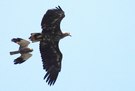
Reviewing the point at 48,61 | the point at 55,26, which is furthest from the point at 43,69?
the point at 55,26

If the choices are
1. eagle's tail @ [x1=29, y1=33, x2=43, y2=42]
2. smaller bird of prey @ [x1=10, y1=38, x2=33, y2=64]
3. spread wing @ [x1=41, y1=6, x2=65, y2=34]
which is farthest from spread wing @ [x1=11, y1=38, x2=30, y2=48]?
spread wing @ [x1=41, y1=6, x2=65, y2=34]

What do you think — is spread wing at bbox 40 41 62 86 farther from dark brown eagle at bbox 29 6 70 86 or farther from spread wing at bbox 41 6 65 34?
spread wing at bbox 41 6 65 34

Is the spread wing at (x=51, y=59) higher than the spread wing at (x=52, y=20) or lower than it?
lower

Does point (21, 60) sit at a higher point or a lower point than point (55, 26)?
lower

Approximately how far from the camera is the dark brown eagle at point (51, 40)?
99.0ft

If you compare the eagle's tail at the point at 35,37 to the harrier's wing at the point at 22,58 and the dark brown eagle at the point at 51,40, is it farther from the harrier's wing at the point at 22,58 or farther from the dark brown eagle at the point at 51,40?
the harrier's wing at the point at 22,58

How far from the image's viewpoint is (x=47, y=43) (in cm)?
3116

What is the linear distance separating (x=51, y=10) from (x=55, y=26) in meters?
1.23

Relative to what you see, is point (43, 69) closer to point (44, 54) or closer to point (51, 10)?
point (44, 54)

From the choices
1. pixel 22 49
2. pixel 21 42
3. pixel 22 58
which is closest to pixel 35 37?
pixel 21 42

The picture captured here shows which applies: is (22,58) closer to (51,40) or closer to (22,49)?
(22,49)

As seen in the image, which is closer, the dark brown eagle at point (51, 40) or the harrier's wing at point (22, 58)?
the dark brown eagle at point (51, 40)

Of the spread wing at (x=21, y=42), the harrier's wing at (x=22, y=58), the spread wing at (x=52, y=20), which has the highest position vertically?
the spread wing at (x=52, y=20)

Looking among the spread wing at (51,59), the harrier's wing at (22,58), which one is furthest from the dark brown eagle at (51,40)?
the harrier's wing at (22,58)
